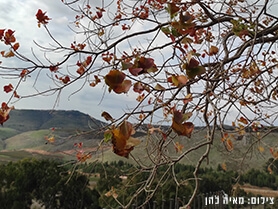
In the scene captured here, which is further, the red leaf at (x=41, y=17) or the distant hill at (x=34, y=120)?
the distant hill at (x=34, y=120)

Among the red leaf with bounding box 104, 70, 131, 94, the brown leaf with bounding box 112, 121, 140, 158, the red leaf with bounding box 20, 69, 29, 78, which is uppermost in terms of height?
the red leaf with bounding box 20, 69, 29, 78

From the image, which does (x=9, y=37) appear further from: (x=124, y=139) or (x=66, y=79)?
(x=124, y=139)

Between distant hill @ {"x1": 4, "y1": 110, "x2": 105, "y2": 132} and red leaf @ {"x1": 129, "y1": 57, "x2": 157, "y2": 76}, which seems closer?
red leaf @ {"x1": 129, "y1": 57, "x2": 157, "y2": 76}

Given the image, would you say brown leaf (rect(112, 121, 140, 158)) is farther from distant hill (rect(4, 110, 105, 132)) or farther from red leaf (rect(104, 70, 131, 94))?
distant hill (rect(4, 110, 105, 132))

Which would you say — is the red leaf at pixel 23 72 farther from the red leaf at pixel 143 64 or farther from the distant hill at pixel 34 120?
the distant hill at pixel 34 120

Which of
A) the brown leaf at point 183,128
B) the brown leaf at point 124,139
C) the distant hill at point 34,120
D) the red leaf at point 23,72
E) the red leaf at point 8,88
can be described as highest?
the distant hill at point 34,120

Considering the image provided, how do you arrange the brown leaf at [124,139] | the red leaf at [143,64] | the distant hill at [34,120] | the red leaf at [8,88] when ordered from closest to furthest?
the brown leaf at [124,139] < the red leaf at [143,64] < the red leaf at [8,88] < the distant hill at [34,120]

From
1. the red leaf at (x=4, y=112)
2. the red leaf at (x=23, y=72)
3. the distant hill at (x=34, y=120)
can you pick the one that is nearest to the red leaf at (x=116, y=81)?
the red leaf at (x=4, y=112)

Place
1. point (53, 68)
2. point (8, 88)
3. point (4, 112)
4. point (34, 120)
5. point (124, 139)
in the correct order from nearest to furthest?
point (124, 139) → point (4, 112) → point (8, 88) → point (53, 68) → point (34, 120)

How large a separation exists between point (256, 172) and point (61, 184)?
15.9 feet

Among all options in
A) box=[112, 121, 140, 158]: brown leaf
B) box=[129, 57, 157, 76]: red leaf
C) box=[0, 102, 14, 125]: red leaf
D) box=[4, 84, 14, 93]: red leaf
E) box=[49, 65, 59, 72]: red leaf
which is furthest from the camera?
box=[49, 65, 59, 72]: red leaf

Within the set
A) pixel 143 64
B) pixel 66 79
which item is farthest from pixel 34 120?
pixel 143 64

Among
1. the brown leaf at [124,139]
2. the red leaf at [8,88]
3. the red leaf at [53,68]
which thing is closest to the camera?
the brown leaf at [124,139]


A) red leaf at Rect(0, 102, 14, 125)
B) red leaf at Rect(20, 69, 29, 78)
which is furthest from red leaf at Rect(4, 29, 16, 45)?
red leaf at Rect(0, 102, 14, 125)
